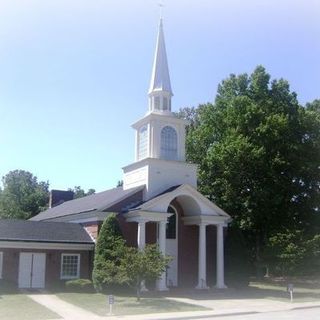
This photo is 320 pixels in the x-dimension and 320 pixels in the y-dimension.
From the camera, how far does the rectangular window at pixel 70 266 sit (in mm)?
34594

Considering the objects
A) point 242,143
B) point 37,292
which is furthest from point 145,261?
point 242,143

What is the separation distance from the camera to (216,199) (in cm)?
4778

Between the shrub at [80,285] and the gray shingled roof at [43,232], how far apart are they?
283cm

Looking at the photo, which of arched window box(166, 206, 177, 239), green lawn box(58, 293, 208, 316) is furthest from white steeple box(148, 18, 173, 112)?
green lawn box(58, 293, 208, 316)

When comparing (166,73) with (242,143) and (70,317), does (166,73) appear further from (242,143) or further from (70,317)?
(70,317)

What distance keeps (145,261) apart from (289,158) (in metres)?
23.2

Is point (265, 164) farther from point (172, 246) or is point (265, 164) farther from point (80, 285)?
point (80, 285)

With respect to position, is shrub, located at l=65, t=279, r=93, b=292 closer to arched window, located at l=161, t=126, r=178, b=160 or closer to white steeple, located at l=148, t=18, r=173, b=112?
arched window, located at l=161, t=126, r=178, b=160

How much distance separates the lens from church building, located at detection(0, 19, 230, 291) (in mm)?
33531

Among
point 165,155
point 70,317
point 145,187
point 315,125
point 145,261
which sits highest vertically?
point 315,125

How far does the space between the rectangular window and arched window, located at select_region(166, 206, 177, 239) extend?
660 centimetres

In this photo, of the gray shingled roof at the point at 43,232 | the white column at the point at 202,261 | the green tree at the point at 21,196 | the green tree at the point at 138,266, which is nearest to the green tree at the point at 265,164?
the white column at the point at 202,261

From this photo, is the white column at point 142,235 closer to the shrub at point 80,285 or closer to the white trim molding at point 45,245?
the shrub at point 80,285

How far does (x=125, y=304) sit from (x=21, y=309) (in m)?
5.25
